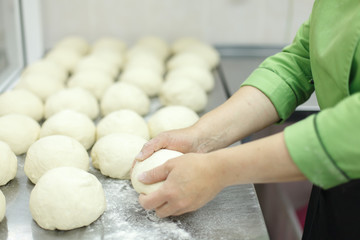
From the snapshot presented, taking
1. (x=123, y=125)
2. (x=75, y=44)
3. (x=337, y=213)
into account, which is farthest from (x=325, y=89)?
(x=75, y=44)

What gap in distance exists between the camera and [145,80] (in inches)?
77.5

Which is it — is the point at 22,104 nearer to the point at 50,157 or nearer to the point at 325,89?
the point at 50,157

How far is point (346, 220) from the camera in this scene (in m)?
1.05

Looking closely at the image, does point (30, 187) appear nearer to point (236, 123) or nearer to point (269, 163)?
point (236, 123)

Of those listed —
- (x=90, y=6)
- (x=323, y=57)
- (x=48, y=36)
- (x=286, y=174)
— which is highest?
(x=323, y=57)

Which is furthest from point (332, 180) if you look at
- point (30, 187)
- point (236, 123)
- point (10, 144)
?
point (10, 144)

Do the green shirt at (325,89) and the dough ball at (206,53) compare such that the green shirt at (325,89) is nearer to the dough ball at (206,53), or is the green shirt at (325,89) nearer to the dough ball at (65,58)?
the dough ball at (206,53)

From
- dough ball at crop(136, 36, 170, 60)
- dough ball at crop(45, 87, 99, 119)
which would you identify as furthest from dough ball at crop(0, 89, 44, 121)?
dough ball at crop(136, 36, 170, 60)

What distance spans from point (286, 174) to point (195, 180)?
202 millimetres

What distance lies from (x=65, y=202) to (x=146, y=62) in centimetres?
123

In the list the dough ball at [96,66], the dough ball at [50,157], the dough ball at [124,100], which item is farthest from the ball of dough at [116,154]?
the dough ball at [96,66]

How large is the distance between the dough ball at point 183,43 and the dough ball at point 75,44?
1.73 ft

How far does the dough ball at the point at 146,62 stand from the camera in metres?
2.16

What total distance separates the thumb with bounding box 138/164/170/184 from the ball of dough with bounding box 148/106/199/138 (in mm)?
473
